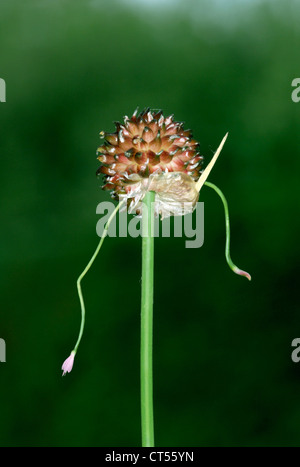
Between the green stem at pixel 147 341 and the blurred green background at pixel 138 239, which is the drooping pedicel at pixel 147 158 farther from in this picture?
the blurred green background at pixel 138 239

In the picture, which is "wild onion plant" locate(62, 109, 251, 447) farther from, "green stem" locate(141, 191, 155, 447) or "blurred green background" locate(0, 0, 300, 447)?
"blurred green background" locate(0, 0, 300, 447)

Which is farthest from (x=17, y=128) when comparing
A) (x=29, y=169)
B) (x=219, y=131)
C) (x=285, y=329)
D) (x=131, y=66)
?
(x=285, y=329)

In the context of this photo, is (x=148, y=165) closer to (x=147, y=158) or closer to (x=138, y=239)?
(x=147, y=158)

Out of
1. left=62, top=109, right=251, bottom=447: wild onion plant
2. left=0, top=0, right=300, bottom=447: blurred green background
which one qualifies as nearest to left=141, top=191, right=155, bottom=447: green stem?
left=62, top=109, right=251, bottom=447: wild onion plant

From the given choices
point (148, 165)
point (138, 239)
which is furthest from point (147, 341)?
point (138, 239)

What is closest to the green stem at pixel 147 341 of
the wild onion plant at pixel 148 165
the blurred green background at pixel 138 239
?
the wild onion plant at pixel 148 165
